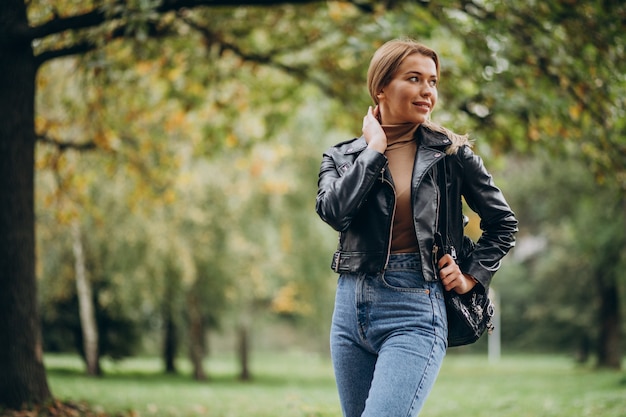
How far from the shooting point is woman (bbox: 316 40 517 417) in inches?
106

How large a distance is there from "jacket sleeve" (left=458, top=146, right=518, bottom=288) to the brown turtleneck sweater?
0.21 meters

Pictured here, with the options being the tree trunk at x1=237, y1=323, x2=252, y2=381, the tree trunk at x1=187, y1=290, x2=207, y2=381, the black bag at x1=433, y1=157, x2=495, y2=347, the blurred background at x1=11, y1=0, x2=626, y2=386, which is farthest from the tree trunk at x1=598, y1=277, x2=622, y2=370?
the black bag at x1=433, y1=157, x2=495, y2=347

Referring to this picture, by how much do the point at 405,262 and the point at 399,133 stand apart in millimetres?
544

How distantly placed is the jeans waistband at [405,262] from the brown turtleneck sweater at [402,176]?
3 cm

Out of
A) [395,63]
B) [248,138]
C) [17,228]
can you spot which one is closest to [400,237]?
[395,63]

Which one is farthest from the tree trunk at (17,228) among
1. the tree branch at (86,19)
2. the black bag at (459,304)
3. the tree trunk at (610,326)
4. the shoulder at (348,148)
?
the tree trunk at (610,326)

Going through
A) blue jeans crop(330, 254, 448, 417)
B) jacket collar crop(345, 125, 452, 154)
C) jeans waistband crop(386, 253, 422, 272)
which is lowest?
blue jeans crop(330, 254, 448, 417)

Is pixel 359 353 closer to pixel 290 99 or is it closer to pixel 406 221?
pixel 406 221

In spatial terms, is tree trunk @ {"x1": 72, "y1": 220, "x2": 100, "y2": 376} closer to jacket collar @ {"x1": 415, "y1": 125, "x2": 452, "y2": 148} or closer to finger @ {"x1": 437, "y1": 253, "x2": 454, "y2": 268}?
jacket collar @ {"x1": 415, "y1": 125, "x2": 452, "y2": 148}

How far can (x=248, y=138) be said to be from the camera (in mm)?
11055

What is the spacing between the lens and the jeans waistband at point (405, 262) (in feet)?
8.98

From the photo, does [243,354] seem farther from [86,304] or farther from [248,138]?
[248,138]

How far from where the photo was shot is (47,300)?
57.4ft

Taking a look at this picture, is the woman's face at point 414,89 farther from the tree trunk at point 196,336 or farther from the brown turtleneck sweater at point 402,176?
the tree trunk at point 196,336
